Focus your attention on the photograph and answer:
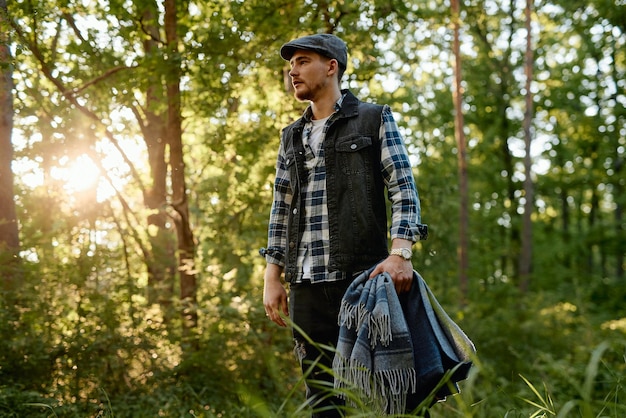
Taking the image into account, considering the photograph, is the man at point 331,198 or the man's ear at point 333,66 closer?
the man at point 331,198

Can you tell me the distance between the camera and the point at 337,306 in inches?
117

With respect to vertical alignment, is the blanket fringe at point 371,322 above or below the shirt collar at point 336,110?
below

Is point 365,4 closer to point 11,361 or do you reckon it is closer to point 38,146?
point 38,146

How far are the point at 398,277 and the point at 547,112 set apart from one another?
21842 millimetres

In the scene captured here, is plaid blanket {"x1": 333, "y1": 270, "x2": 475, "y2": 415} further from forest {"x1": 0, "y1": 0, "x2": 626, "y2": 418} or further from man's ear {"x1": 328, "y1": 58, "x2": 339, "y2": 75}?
man's ear {"x1": 328, "y1": 58, "x2": 339, "y2": 75}

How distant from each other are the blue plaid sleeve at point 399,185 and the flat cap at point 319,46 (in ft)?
1.25

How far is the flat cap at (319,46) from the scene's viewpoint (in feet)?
10.1

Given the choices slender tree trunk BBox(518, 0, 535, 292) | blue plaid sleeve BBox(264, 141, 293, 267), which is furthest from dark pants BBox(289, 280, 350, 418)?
slender tree trunk BBox(518, 0, 535, 292)

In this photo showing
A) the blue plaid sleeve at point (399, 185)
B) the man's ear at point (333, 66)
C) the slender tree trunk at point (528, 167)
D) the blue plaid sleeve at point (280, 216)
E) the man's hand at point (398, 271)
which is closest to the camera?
the man's hand at point (398, 271)

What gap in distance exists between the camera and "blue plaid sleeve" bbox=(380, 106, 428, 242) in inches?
111

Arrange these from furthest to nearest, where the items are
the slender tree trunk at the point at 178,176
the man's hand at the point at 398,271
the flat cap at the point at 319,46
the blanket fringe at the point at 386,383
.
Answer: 1. the slender tree trunk at the point at 178,176
2. the flat cap at the point at 319,46
3. the man's hand at the point at 398,271
4. the blanket fringe at the point at 386,383

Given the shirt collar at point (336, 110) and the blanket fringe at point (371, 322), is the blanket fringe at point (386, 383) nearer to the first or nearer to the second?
the blanket fringe at point (371, 322)

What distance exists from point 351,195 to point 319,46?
2.46 ft

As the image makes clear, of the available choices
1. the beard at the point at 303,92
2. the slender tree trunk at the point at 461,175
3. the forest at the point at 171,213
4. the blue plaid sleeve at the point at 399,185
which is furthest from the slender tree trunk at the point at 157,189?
the slender tree trunk at the point at 461,175
